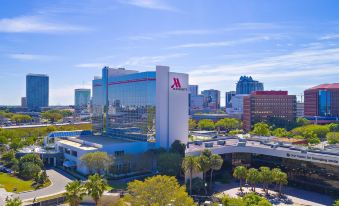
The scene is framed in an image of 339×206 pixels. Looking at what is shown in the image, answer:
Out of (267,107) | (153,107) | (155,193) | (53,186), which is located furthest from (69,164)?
(267,107)

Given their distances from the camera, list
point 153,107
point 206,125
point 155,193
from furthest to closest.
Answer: point 206,125, point 153,107, point 155,193

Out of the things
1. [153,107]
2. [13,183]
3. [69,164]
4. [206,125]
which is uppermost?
[153,107]

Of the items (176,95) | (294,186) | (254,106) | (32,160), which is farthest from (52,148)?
(254,106)

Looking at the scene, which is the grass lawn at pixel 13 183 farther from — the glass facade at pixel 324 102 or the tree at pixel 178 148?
the glass facade at pixel 324 102

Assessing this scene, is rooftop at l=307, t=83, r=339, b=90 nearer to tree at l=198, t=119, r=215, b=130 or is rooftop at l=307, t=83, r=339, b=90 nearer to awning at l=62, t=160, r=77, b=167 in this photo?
tree at l=198, t=119, r=215, b=130

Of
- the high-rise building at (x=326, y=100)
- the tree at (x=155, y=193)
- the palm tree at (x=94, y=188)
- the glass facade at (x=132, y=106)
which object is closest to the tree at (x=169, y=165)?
the glass facade at (x=132, y=106)

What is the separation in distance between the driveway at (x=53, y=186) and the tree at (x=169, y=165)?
2065 cm

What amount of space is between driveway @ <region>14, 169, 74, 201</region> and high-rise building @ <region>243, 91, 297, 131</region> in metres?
114

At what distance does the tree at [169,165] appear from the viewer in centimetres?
6781

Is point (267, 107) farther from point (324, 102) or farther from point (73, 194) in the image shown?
point (73, 194)

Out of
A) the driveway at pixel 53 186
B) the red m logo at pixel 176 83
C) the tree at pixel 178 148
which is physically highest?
the red m logo at pixel 176 83

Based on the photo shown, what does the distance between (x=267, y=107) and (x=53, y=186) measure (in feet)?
435

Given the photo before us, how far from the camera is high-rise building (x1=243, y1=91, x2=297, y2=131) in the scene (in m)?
170

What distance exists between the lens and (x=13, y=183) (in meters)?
68.4
